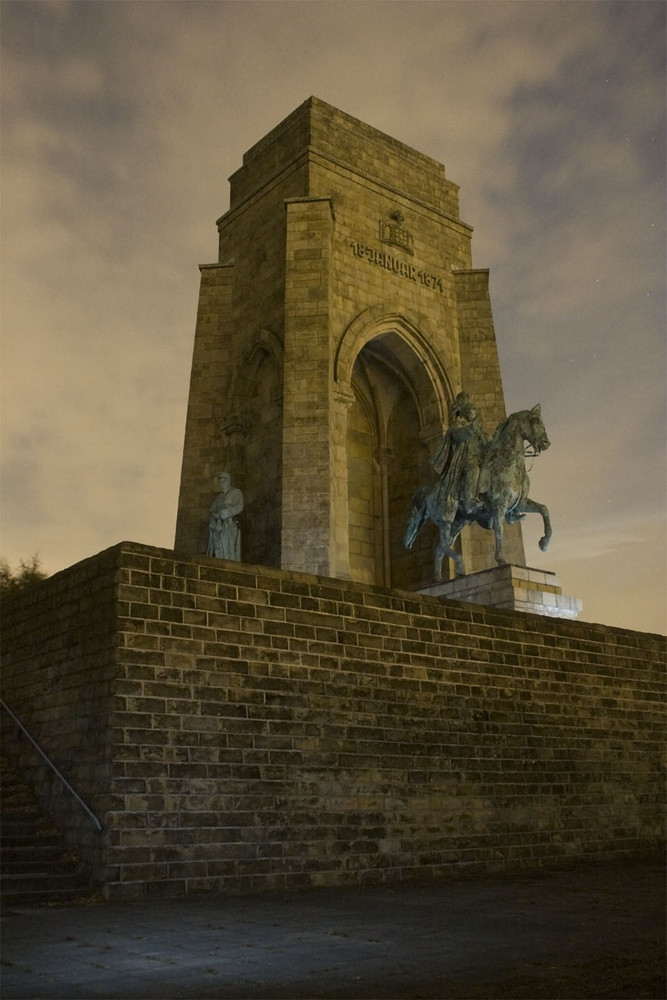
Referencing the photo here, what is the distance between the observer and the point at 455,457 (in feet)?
47.3

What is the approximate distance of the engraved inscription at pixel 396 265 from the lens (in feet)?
59.5

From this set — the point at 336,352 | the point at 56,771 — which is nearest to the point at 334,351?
the point at 336,352

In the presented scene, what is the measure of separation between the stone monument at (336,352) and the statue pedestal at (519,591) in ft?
8.21

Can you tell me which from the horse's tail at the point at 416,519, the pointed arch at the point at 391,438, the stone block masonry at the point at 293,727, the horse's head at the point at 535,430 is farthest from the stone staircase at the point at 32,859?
the pointed arch at the point at 391,438

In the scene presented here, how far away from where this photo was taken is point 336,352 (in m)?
16.8

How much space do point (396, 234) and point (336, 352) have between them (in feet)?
12.2

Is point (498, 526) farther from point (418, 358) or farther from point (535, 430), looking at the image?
point (418, 358)

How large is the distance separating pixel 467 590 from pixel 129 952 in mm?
9889

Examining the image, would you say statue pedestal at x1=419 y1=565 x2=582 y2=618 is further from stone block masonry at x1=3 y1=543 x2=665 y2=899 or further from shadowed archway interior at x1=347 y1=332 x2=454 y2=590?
shadowed archway interior at x1=347 y1=332 x2=454 y2=590

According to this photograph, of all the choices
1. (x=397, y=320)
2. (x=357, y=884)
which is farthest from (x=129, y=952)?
(x=397, y=320)

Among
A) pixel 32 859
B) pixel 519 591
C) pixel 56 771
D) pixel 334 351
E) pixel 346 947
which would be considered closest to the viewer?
pixel 346 947

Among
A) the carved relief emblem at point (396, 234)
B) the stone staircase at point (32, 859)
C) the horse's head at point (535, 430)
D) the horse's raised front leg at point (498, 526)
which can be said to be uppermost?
the carved relief emblem at point (396, 234)

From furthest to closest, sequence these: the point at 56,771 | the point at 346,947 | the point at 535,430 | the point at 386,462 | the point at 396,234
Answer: the point at 386,462 → the point at 396,234 → the point at 535,430 → the point at 56,771 → the point at 346,947

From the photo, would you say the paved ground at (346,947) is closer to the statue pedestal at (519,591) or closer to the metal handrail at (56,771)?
the metal handrail at (56,771)
